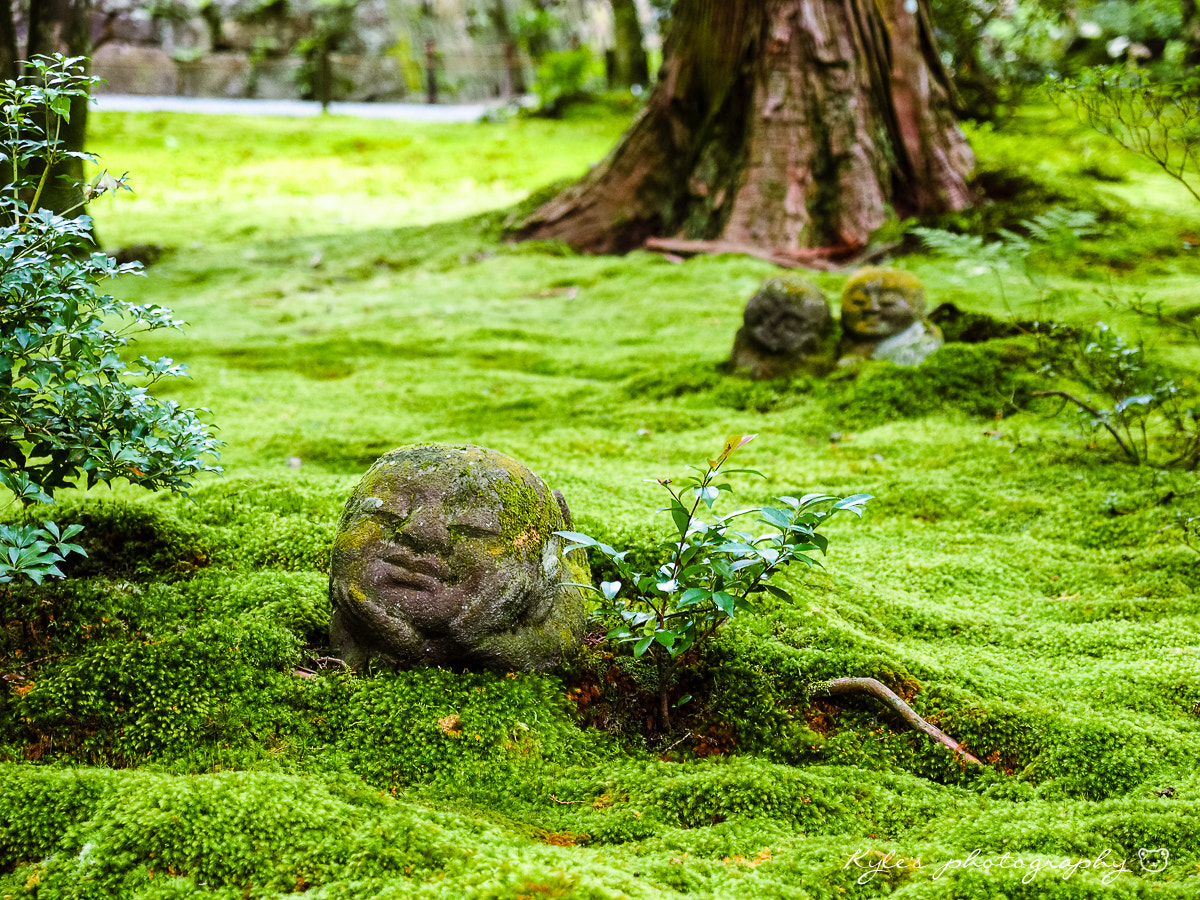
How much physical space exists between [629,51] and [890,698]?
2024cm

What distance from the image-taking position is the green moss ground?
1808mm

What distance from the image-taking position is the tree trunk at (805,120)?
850 cm

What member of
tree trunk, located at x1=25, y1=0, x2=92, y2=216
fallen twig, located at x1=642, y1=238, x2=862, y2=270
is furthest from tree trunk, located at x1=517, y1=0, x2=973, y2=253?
tree trunk, located at x1=25, y1=0, x2=92, y2=216

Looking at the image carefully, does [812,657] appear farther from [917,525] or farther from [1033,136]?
[1033,136]

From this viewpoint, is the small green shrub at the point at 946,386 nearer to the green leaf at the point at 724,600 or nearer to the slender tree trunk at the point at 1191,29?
the green leaf at the point at 724,600

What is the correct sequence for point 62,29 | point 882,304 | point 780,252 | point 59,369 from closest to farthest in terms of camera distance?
point 59,369, point 882,304, point 62,29, point 780,252

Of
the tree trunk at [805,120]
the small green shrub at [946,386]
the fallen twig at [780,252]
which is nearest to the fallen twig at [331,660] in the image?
the small green shrub at [946,386]

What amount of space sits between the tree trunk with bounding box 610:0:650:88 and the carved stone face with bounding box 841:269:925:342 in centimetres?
1640

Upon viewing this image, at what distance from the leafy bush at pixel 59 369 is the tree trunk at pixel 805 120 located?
274 inches

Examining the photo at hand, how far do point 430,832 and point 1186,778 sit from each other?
5.81 ft

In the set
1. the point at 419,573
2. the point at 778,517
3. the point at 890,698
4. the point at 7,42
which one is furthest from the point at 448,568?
the point at 7,42

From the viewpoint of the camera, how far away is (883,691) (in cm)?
236

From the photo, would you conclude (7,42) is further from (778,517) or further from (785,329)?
(778,517)

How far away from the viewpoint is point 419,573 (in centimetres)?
227
